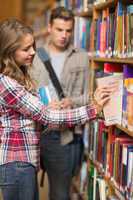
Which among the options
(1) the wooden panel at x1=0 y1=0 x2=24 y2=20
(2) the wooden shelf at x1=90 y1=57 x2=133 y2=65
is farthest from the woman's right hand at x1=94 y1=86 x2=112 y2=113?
(1) the wooden panel at x1=0 y1=0 x2=24 y2=20

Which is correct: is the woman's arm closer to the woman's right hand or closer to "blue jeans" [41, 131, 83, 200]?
the woman's right hand

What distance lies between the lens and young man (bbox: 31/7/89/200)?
2682 millimetres

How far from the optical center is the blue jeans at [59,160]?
2693 mm

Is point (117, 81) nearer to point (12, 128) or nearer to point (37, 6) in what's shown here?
point (12, 128)

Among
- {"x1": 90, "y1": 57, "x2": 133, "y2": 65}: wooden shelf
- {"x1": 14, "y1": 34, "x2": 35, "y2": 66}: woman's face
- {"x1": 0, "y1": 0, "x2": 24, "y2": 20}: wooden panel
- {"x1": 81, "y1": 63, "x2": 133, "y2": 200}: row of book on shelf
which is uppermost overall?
{"x1": 0, "y1": 0, "x2": 24, "y2": 20}: wooden panel

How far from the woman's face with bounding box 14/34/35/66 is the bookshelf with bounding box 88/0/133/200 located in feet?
1.43

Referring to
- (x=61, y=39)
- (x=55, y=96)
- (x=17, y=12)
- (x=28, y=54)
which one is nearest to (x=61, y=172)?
(x=55, y=96)

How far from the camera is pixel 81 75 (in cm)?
276

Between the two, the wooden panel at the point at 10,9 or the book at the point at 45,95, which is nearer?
the book at the point at 45,95

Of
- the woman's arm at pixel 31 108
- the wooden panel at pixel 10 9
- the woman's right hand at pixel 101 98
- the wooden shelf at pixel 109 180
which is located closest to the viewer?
the woman's arm at pixel 31 108

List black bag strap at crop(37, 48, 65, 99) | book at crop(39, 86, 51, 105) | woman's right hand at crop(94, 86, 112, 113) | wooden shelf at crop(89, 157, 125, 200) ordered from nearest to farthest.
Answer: woman's right hand at crop(94, 86, 112, 113) → wooden shelf at crop(89, 157, 125, 200) → book at crop(39, 86, 51, 105) → black bag strap at crop(37, 48, 65, 99)

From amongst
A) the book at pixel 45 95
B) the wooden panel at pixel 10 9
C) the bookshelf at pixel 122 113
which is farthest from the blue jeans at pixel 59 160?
the wooden panel at pixel 10 9

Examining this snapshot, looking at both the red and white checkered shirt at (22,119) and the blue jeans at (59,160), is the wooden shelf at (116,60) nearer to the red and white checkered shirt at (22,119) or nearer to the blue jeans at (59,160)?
the red and white checkered shirt at (22,119)

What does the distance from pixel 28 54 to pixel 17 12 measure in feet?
16.4
